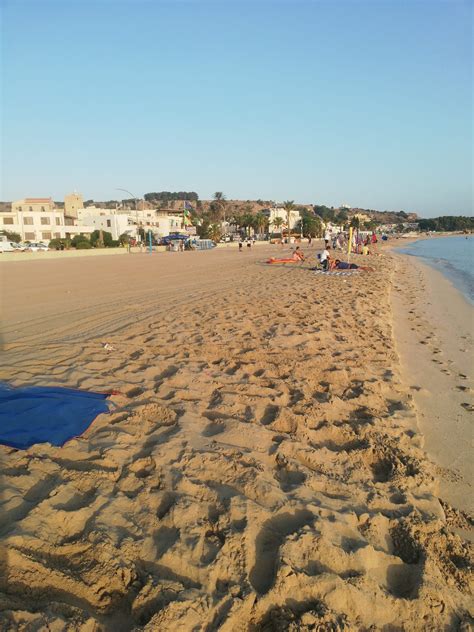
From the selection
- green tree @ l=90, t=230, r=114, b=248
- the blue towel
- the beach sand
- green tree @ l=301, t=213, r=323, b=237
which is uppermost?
green tree @ l=301, t=213, r=323, b=237

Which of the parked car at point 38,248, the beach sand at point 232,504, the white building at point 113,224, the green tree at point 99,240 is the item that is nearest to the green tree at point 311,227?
the white building at point 113,224

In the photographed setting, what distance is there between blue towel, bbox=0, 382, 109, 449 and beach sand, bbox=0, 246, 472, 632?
0.49 ft

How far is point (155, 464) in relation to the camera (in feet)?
10.6

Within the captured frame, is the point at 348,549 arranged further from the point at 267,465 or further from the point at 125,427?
the point at 125,427

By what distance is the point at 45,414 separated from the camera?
3941 millimetres

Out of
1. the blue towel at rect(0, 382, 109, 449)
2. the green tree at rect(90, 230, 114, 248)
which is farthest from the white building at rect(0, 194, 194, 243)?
the blue towel at rect(0, 382, 109, 449)

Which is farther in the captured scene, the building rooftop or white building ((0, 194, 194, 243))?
the building rooftop

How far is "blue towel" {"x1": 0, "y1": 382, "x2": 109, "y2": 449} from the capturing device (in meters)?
3.58

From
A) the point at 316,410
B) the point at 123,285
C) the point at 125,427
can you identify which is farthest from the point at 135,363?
the point at 123,285

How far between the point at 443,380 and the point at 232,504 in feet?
14.7

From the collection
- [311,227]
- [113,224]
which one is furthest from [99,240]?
[311,227]

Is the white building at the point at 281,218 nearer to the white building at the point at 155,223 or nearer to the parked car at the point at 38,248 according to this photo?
the white building at the point at 155,223

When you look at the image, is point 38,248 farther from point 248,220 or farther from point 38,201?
point 248,220

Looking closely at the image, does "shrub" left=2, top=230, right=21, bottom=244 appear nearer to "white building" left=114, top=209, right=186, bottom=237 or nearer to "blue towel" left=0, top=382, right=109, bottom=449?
"white building" left=114, top=209, right=186, bottom=237
